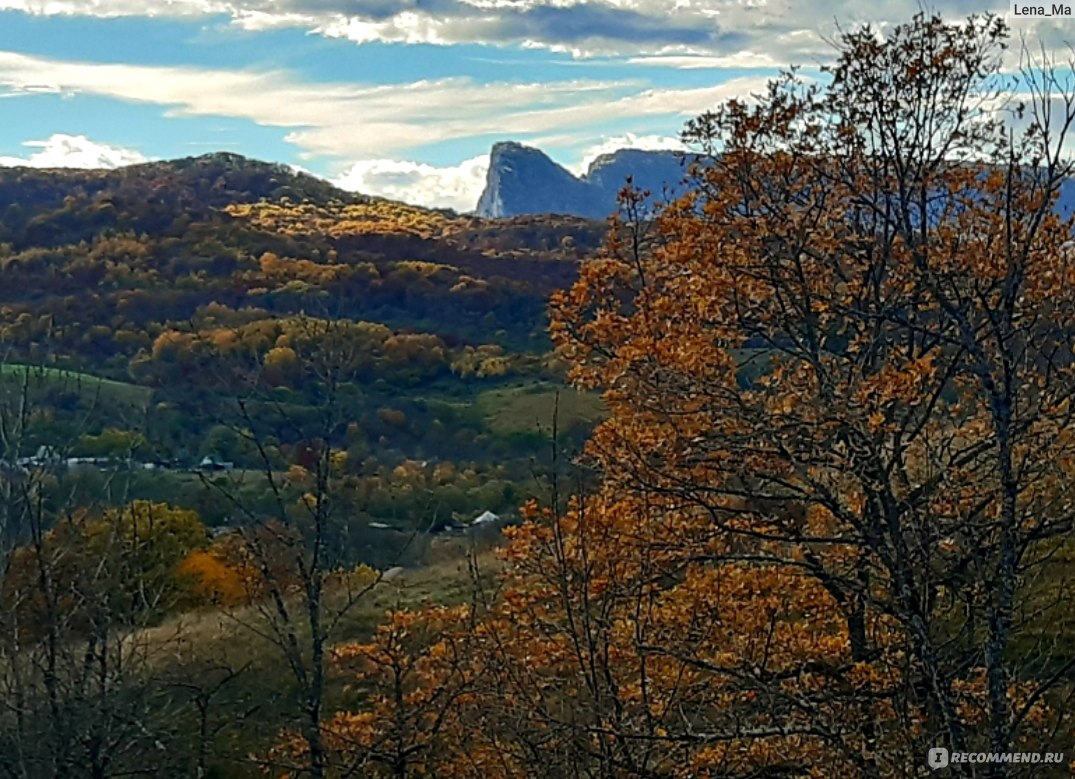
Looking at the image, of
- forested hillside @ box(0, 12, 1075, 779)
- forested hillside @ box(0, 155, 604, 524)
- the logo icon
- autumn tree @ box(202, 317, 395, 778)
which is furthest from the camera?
forested hillside @ box(0, 155, 604, 524)

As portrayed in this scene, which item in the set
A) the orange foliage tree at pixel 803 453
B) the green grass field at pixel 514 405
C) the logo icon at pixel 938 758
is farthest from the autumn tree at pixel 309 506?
the green grass field at pixel 514 405

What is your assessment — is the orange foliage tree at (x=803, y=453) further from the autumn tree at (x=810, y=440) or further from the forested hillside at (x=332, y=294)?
the forested hillside at (x=332, y=294)

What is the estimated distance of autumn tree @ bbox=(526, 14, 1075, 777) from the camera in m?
7.33

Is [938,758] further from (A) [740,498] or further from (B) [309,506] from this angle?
(B) [309,506]

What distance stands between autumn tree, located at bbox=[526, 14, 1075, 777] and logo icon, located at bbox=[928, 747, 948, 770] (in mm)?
540

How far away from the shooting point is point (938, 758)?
599cm

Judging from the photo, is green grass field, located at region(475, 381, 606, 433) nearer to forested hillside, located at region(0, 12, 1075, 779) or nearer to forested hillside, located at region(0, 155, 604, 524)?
forested hillside, located at region(0, 155, 604, 524)

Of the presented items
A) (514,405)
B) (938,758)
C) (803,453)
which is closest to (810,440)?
(803,453)

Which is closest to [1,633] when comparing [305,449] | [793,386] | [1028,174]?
[305,449]

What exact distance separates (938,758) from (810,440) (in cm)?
217

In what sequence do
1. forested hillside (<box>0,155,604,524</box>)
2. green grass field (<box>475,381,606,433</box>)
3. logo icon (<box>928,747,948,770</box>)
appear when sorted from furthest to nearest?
green grass field (<box>475,381,606,433</box>)
forested hillside (<box>0,155,604,524</box>)
logo icon (<box>928,747,948,770</box>)

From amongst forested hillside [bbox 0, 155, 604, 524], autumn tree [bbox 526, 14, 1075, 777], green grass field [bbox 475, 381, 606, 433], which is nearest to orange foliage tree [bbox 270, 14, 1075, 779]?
autumn tree [bbox 526, 14, 1075, 777]

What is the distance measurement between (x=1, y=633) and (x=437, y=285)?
414 feet

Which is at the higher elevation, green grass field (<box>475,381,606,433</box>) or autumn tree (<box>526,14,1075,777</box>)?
autumn tree (<box>526,14,1075,777</box>)
